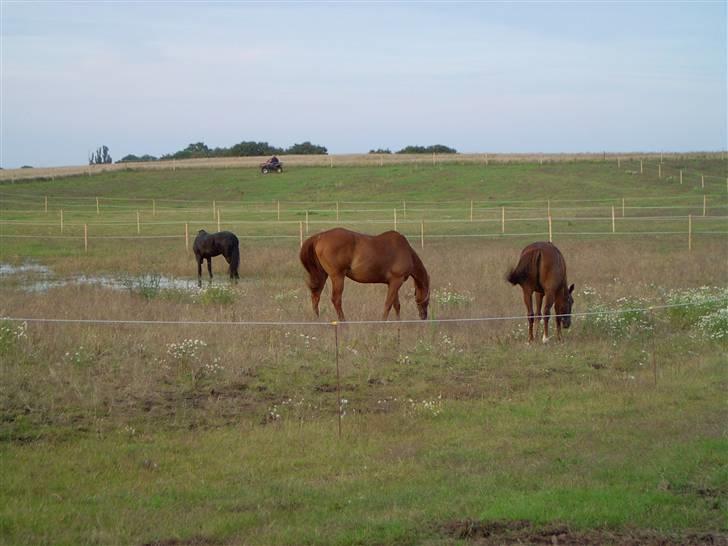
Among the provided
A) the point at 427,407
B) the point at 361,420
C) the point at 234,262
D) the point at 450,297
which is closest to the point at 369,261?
the point at 450,297

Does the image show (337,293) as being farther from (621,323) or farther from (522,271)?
(621,323)

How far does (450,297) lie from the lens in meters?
16.3

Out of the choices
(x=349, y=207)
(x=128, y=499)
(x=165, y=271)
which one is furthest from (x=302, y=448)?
(x=349, y=207)

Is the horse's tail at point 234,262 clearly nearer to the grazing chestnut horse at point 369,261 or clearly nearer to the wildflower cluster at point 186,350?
the grazing chestnut horse at point 369,261

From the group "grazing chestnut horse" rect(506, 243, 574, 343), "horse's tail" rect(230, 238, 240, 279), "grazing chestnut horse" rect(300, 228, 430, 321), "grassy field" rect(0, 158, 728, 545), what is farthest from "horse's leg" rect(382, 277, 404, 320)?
"horse's tail" rect(230, 238, 240, 279)

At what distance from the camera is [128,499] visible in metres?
6.77

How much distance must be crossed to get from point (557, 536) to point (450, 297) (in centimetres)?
1044

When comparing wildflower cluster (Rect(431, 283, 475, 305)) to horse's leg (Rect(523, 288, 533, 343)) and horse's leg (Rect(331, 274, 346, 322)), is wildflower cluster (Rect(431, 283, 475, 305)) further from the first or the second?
horse's leg (Rect(523, 288, 533, 343))

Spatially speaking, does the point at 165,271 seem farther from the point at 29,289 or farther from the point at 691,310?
the point at 691,310

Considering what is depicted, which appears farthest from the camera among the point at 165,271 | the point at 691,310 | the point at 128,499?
the point at 165,271

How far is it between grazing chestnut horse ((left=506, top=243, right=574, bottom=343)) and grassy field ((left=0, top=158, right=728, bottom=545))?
0.40 metres

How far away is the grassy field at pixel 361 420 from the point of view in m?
6.30

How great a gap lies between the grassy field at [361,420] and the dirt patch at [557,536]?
Answer: 2cm

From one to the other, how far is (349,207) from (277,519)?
161 ft
